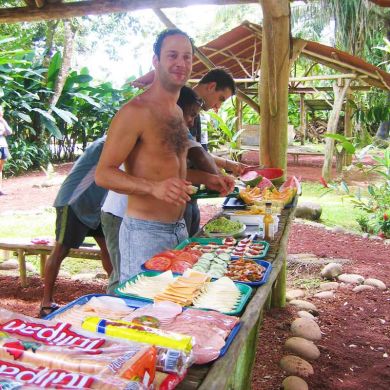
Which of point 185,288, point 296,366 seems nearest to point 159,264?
Result: point 185,288

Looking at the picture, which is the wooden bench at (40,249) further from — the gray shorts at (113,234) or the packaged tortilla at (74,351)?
the packaged tortilla at (74,351)

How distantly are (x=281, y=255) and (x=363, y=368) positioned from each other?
Answer: 5.13 feet

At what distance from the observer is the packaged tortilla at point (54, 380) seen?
92 centimetres

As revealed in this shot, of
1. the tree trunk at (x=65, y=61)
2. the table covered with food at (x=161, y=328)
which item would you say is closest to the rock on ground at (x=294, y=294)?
the table covered with food at (x=161, y=328)

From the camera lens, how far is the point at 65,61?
11414mm

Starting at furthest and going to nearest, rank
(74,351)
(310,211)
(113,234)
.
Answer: (310,211) → (113,234) → (74,351)

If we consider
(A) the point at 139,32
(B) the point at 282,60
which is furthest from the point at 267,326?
(A) the point at 139,32

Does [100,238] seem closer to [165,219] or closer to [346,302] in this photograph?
[165,219]

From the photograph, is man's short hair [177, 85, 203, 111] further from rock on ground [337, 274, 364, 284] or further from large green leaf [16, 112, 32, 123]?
large green leaf [16, 112, 32, 123]

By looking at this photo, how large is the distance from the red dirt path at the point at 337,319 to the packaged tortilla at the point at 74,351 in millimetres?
2439

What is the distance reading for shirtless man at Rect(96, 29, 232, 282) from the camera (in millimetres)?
2275

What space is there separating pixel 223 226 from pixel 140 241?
0.62 metres

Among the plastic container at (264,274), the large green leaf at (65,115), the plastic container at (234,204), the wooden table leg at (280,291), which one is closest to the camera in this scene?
the plastic container at (264,274)

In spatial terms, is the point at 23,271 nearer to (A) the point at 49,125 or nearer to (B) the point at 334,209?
(B) the point at 334,209
